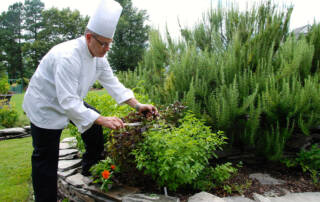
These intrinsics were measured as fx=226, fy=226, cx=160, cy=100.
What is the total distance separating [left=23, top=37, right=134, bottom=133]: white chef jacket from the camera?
165cm

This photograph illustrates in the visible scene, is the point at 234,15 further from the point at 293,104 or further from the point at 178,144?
the point at 178,144

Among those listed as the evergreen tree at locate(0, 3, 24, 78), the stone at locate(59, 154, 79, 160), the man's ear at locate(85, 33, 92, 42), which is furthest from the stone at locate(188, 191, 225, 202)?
the evergreen tree at locate(0, 3, 24, 78)

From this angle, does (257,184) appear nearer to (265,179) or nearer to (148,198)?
(265,179)

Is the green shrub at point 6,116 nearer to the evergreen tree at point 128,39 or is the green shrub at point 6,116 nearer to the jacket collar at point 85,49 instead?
the jacket collar at point 85,49

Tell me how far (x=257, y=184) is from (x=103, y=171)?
1.59 meters

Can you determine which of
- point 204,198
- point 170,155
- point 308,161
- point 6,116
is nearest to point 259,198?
point 204,198

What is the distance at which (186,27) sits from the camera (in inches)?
185

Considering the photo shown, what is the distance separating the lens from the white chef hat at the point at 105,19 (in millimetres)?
1777

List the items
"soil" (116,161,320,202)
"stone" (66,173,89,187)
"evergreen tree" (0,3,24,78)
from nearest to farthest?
"soil" (116,161,320,202), "stone" (66,173,89,187), "evergreen tree" (0,3,24,78)

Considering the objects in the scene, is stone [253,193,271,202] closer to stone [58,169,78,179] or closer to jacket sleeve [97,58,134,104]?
jacket sleeve [97,58,134,104]

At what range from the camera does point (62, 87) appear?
163 centimetres

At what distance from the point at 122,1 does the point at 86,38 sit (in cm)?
3140

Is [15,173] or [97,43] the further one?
[15,173]

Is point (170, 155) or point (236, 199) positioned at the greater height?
point (170, 155)
